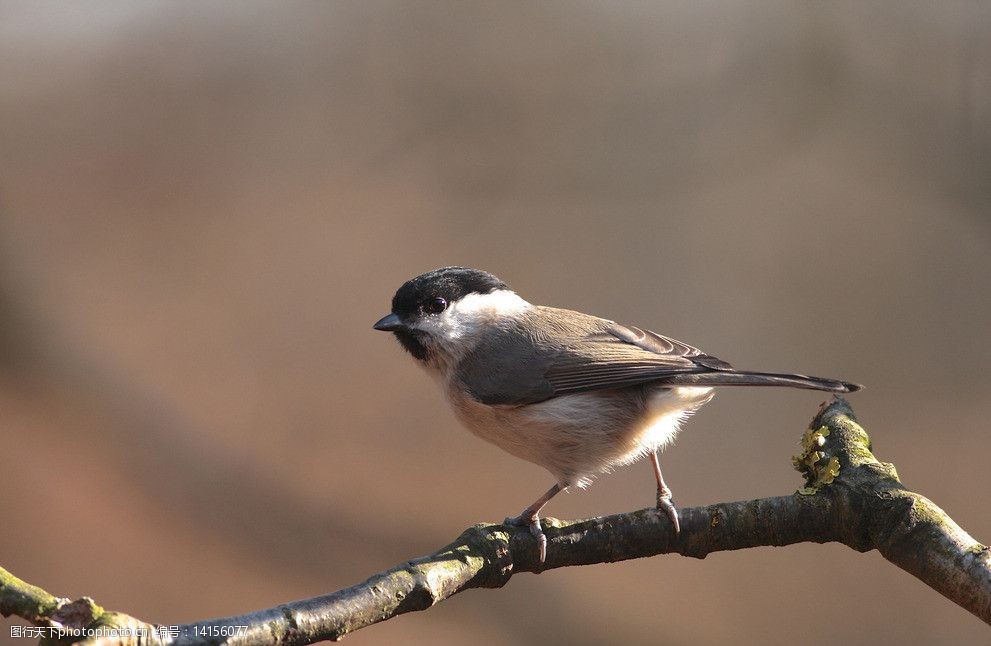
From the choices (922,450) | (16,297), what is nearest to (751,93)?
(922,450)

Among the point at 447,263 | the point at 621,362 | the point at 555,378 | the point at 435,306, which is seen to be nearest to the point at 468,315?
the point at 435,306

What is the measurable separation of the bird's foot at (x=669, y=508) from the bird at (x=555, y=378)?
20 cm

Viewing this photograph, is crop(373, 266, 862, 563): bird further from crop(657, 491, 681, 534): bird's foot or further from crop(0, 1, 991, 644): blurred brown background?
crop(0, 1, 991, 644): blurred brown background

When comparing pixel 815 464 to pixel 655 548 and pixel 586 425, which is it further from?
pixel 586 425

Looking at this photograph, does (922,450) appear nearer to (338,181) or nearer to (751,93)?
(751,93)

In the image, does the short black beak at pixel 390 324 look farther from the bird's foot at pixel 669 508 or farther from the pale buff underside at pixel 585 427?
the bird's foot at pixel 669 508

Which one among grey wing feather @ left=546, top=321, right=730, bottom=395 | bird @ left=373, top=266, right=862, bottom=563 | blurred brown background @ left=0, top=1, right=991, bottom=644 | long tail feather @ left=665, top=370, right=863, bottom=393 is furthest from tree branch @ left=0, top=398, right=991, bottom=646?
blurred brown background @ left=0, top=1, right=991, bottom=644

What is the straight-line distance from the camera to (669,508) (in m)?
1.50

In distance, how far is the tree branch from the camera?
3.22 feet

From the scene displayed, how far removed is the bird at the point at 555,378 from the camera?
192 cm

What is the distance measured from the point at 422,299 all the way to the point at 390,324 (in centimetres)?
11

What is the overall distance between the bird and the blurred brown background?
0.99 m

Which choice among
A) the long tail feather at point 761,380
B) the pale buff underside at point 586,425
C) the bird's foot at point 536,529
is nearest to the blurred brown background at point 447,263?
the pale buff underside at point 586,425

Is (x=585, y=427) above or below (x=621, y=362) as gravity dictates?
below
